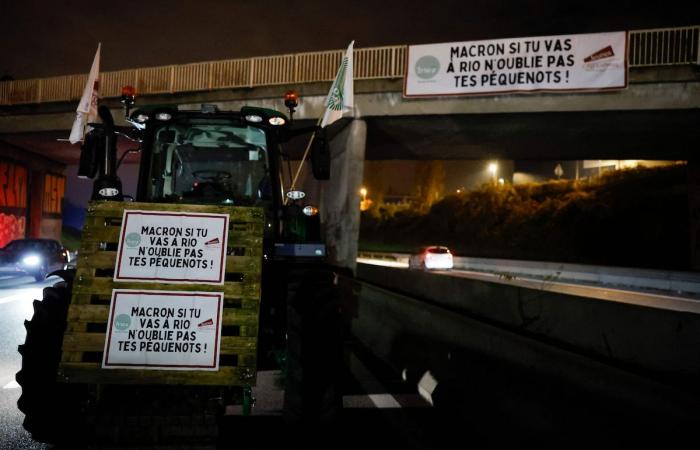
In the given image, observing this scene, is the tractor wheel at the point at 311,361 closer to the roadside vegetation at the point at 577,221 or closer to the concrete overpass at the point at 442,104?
the concrete overpass at the point at 442,104

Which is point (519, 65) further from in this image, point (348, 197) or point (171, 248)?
point (171, 248)

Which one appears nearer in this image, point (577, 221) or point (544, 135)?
point (544, 135)

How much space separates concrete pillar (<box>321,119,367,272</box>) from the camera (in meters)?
18.4

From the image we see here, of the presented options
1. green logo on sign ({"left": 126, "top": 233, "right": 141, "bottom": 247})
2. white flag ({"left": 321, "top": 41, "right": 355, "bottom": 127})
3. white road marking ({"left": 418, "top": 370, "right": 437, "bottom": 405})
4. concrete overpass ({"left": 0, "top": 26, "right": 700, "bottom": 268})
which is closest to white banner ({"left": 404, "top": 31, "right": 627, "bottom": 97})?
concrete overpass ({"left": 0, "top": 26, "right": 700, "bottom": 268})

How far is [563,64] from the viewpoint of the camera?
16.0 meters

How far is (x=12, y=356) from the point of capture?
7824 millimetres

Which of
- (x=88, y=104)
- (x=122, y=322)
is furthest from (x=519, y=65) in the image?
(x=122, y=322)

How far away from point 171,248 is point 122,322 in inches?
24.9

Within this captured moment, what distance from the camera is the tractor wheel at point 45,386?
4004 millimetres

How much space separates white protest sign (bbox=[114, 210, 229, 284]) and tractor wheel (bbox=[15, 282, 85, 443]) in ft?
2.51

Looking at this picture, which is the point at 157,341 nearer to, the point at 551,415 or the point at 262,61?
the point at 551,415

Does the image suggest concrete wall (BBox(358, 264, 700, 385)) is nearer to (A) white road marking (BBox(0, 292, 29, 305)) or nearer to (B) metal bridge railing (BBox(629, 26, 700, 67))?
(A) white road marking (BBox(0, 292, 29, 305))

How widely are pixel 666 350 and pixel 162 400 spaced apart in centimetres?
377

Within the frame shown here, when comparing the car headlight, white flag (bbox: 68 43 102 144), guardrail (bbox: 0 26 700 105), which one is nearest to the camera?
white flag (bbox: 68 43 102 144)
